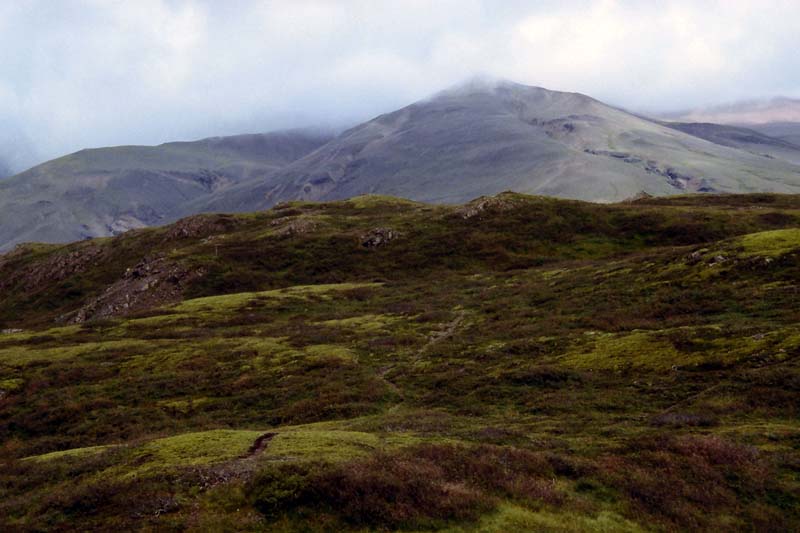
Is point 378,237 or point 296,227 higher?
point 296,227

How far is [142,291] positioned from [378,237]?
53.8 m

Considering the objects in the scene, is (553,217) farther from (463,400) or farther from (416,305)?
(463,400)

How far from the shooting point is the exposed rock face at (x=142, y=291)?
117 m

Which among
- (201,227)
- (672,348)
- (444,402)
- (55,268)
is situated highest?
(201,227)

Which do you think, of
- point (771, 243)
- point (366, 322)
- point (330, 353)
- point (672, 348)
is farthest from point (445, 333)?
point (771, 243)

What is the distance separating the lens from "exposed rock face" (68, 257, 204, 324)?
385ft

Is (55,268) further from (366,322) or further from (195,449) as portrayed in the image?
(195,449)

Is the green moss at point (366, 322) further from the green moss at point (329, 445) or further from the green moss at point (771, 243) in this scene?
the green moss at point (771, 243)

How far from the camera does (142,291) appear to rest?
12125cm

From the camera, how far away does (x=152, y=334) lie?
77.6 metres

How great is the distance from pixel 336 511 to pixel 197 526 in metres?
4.19

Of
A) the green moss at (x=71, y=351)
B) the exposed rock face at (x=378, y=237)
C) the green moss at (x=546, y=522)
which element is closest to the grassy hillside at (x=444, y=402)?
the green moss at (x=546, y=522)

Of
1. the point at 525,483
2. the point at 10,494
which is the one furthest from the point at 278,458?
the point at 10,494

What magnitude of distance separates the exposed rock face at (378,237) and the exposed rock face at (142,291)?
38.3m
